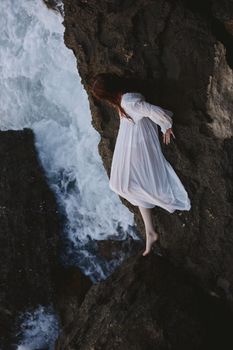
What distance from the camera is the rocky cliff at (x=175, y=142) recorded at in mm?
4223

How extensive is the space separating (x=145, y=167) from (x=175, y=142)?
0.38 meters

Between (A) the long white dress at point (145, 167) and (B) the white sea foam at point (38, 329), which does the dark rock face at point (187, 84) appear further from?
(B) the white sea foam at point (38, 329)

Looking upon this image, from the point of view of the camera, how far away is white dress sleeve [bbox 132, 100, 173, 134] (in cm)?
411

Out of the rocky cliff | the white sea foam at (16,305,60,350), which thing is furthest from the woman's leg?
the white sea foam at (16,305,60,350)

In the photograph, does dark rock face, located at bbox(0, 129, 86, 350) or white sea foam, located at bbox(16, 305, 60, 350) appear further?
white sea foam, located at bbox(16, 305, 60, 350)

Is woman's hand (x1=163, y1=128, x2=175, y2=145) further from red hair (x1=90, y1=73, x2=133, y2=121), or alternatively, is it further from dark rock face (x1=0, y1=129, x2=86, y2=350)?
dark rock face (x1=0, y1=129, x2=86, y2=350)

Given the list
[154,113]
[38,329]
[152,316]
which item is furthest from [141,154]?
[38,329]

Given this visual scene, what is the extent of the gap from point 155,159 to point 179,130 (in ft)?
1.10

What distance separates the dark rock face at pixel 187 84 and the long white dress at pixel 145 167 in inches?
5.3

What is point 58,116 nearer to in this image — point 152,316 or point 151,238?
point 151,238

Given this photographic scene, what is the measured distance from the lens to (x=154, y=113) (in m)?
4.13

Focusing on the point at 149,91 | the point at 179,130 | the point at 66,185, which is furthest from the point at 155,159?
the point at 66,185

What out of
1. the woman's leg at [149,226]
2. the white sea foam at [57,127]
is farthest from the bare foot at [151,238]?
the white sea foam at [57,127]

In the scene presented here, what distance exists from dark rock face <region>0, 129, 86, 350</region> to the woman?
2317 mm
